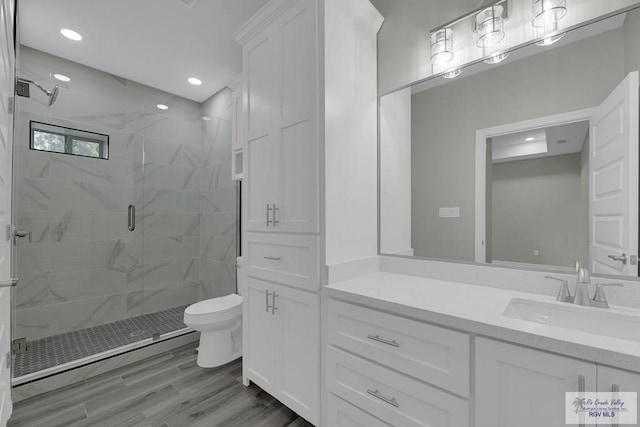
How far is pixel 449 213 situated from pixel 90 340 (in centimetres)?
318

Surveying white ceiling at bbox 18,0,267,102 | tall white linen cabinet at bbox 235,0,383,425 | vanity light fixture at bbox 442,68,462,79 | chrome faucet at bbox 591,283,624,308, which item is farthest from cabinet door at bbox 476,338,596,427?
white ceiling at bbox 18,0,267,102

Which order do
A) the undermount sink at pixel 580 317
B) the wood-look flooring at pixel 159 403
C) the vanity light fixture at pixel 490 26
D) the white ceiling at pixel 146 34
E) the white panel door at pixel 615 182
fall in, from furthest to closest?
the white ceiling at pixel 146 34
the wood-look flooring at pixel 159 403
the vanity light fixture at pixel 490 26
the white panel door at pixel 615 182
the undermount sink at pixel 580 317

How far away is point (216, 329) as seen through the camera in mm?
2277

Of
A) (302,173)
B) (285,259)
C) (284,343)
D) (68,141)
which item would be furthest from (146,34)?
(284,343)

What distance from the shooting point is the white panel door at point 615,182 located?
108 cm

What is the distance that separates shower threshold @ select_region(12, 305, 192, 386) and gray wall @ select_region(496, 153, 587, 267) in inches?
108

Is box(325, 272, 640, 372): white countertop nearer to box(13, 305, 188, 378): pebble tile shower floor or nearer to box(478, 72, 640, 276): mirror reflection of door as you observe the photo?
box(478, 72, 640, 276): mirror reflection of door

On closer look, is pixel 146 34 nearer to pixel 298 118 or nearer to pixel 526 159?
pixel 298 118

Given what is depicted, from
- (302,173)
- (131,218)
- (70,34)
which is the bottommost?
(131,218)

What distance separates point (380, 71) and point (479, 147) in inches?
31.9

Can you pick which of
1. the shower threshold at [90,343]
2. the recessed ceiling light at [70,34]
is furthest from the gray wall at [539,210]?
the recessed ceiling light at [70,34]

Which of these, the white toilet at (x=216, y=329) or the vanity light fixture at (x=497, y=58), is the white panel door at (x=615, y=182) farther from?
the white toilet at (x=216, y=329)

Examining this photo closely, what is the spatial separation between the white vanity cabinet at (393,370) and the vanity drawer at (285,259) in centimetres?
19

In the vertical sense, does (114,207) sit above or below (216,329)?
above
